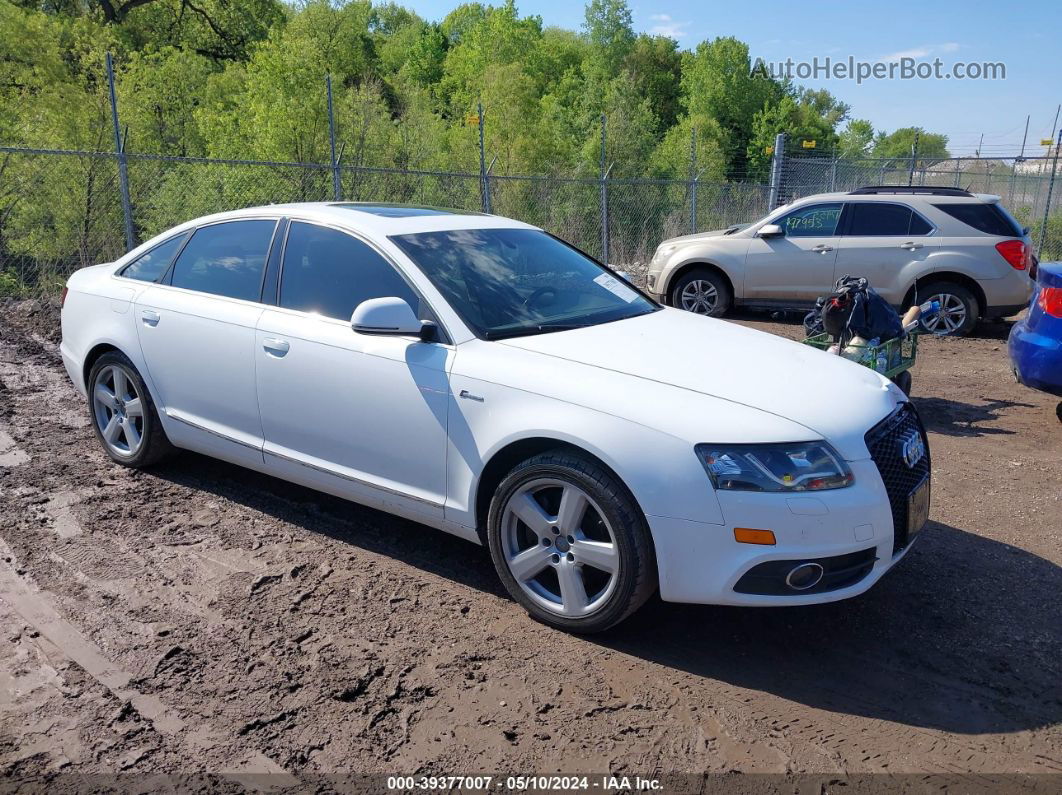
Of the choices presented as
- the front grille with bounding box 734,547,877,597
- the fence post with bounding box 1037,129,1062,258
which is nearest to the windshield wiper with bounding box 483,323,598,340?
the front grille with bounding box 734,547,877,597

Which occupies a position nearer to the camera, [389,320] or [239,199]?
[389,320]

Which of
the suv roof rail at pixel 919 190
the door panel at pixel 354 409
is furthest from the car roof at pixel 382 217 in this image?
the suv roof rail at pixel 919 190

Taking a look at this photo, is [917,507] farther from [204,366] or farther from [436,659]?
[204,366]

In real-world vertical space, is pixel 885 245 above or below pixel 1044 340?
above

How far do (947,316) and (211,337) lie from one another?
900 cm

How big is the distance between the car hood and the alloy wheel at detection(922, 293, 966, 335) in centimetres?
713

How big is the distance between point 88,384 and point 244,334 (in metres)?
1.67

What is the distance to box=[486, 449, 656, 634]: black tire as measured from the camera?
3.08 m

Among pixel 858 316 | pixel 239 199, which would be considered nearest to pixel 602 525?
pixel 858 316

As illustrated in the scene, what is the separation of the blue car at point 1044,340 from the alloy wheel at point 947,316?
400cm

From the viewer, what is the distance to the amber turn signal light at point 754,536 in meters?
2.94

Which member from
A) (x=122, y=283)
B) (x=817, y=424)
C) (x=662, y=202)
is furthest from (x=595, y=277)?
(x=662, y=202)

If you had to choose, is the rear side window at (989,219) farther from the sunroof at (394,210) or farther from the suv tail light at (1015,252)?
the sunroof at (394,210)

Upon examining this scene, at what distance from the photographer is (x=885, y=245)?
10.3m
